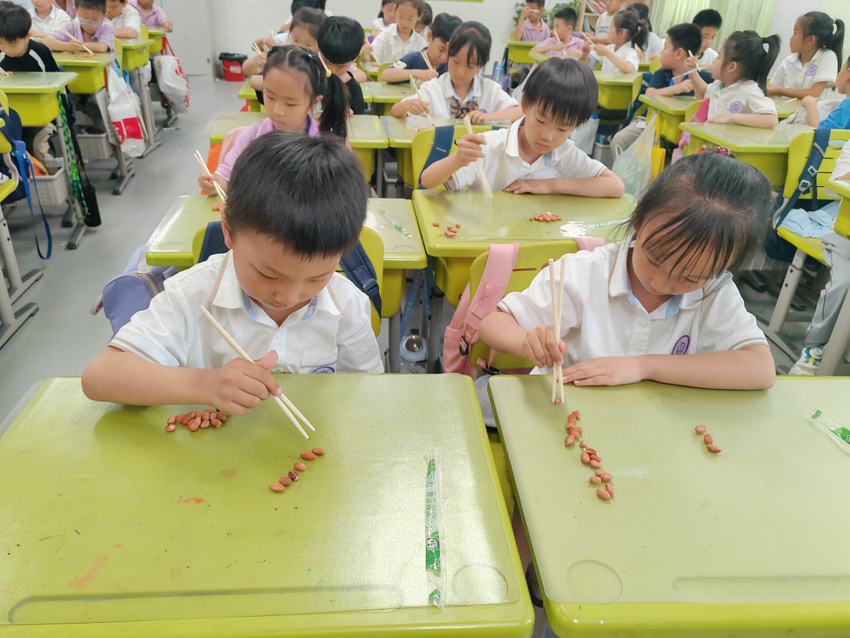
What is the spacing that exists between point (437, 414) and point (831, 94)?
257 inches

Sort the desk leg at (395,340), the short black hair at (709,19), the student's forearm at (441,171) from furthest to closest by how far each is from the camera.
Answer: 1. the short black hair at (709,19)
2. the student's forearm at (441,171)
3. the desk leg at (395,340)

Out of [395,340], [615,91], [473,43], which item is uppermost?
[473,43]

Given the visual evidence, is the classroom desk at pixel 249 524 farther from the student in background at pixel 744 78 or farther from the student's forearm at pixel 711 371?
the student in background at pixel 744 78

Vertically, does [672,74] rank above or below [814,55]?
below

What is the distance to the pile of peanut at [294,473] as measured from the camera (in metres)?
0.77

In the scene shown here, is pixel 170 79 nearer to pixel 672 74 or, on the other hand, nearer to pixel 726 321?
pixel 672 74

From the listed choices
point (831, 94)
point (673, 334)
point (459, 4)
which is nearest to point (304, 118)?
point (673, 334)

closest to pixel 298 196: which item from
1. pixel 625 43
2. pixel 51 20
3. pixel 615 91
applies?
pixel 615 91

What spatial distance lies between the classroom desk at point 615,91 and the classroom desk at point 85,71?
364 cm

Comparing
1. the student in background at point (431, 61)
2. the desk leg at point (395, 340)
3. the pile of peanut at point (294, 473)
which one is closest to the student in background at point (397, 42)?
the student in background at point (431, 61)

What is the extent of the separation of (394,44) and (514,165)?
12.4 ft

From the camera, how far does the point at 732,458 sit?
90cm

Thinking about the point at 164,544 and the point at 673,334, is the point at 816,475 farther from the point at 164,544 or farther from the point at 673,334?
the point at 164,544

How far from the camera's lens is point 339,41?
2984 millimetres
